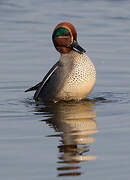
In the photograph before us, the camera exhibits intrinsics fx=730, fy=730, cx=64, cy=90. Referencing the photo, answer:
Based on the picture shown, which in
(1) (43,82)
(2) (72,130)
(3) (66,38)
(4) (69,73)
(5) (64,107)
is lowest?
(5) (64,107)

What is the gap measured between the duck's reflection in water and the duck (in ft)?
0.54

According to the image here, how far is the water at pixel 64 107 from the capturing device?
22.1 ft

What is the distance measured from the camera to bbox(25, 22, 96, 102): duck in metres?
9.61

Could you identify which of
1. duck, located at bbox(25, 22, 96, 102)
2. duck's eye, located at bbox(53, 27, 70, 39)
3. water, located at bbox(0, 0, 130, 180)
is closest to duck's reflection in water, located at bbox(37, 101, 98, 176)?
water, located at bbox(0, 0, 130, 180)

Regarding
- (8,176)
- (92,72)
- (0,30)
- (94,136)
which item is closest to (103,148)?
(94,136)

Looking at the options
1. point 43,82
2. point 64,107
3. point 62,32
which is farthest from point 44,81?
point 62,32

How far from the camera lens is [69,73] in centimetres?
966

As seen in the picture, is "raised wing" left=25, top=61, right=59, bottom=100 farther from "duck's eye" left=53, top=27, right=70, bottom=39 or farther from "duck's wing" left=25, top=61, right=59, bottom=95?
"duck's eye" left=53, top=27, right=70, bottom=39

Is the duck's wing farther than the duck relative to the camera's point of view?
Yes

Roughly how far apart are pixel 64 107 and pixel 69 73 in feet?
1.52

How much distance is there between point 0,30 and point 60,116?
5.71m

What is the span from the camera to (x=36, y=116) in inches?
348

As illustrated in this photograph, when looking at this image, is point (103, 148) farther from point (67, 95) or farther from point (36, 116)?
point (67, 95)

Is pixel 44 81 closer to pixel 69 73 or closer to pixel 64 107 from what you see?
pixel 69 73
